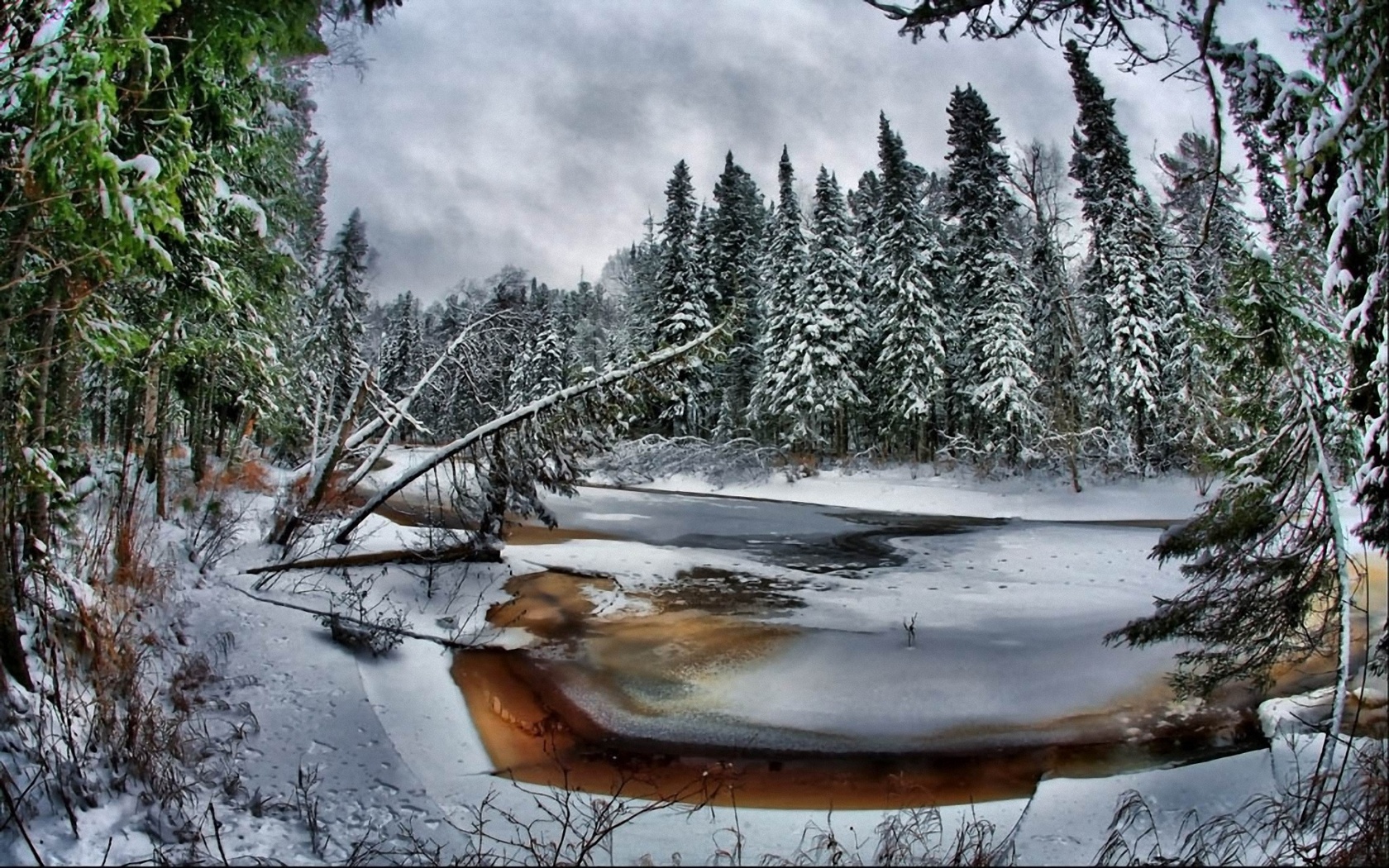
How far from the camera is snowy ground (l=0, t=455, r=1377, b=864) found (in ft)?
13.2

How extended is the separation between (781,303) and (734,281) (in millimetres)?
4599

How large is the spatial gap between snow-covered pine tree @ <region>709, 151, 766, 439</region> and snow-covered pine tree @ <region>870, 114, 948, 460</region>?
24.6 ft

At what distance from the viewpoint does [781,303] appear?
3244cm

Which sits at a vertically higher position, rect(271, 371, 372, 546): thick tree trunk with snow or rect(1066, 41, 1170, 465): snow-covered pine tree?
rect(1066, 41, 1170, 465): snow-covered pine tree

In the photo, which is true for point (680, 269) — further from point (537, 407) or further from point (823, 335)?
point (537, 407)

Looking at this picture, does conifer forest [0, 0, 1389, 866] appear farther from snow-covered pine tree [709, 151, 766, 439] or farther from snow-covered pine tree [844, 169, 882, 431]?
snow-covered pine tree [709, 151, 766, 439]

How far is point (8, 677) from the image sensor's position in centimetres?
393

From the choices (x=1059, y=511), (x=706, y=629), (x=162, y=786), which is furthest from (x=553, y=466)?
(x=1059, y=511)

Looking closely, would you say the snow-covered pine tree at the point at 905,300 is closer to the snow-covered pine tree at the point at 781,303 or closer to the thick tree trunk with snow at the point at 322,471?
the snow-covered pine tree at the point at 781,303

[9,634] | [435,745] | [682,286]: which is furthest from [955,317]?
[9,634]

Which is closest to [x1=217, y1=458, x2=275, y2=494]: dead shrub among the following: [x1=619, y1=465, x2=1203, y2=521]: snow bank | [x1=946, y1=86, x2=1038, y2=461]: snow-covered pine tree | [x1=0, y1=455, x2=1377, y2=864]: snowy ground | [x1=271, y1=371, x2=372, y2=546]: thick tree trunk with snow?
[x1=0, y1=455, x2=1377, y2=864]: snowy ground

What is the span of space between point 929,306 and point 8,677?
30.1m

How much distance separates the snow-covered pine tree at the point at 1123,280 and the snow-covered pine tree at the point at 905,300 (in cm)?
643

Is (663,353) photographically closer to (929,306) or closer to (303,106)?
(303,106)
